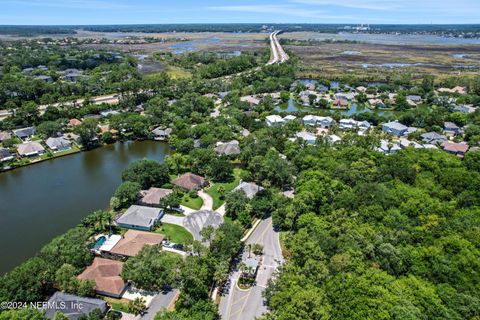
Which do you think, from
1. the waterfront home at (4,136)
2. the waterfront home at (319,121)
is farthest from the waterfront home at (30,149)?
the waterfront home at (319,121)

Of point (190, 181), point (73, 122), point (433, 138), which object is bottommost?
point (433, 138)

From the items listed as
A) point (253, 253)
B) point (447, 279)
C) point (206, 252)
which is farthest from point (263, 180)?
point (447, 279)

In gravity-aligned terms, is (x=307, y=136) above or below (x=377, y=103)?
above

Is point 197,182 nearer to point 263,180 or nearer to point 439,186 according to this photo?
point 263,180

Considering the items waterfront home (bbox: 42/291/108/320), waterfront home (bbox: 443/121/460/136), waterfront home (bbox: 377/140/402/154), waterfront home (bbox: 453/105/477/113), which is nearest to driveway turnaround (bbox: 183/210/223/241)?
waterfront home (bbox: 42/291/108/320)

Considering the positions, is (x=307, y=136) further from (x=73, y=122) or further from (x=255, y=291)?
(x=73, y=122)

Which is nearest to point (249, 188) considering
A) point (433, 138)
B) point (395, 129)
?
point (395, 129)

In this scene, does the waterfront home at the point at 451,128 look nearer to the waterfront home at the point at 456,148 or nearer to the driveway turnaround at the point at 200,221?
the waterfront home at the point at 456,148
